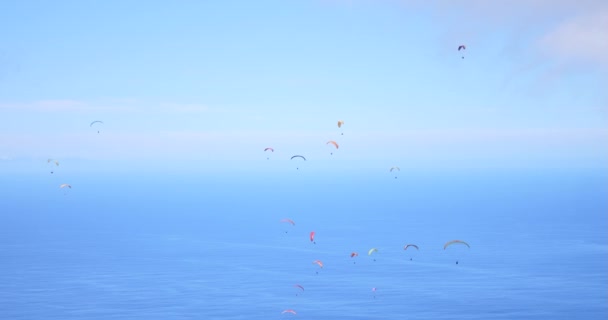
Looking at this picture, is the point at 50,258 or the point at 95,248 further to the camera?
the point at 95,248

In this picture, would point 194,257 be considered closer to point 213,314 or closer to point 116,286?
point 116,286

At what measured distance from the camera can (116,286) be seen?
324ft

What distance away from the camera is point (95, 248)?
138m

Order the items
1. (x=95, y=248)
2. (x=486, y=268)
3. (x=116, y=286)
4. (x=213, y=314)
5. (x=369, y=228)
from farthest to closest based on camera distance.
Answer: (x=369, y=228), (x=95, y=248), (x=486, y=268), (x=116, y=286), (x=213, y=314)

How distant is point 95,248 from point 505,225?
95.6 meters

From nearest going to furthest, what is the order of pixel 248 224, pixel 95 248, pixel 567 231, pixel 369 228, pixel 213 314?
pixel 213 314
pixel 95 248
pixel 567 231
pixel 369 228
pixel 248 224

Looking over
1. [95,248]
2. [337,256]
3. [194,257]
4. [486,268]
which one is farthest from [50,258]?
[486,268]

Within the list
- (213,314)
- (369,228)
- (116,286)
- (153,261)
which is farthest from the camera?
(369,228)

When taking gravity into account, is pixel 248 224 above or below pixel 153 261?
→ above

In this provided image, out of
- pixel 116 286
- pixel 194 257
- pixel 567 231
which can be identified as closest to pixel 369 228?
pixel 567 231

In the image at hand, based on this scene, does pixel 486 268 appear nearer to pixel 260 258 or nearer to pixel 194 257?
pixel 260 258

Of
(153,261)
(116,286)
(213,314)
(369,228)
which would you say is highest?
(369,228)

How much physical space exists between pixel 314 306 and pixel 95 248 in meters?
66.8

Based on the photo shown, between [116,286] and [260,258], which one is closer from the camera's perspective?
[116,286]
